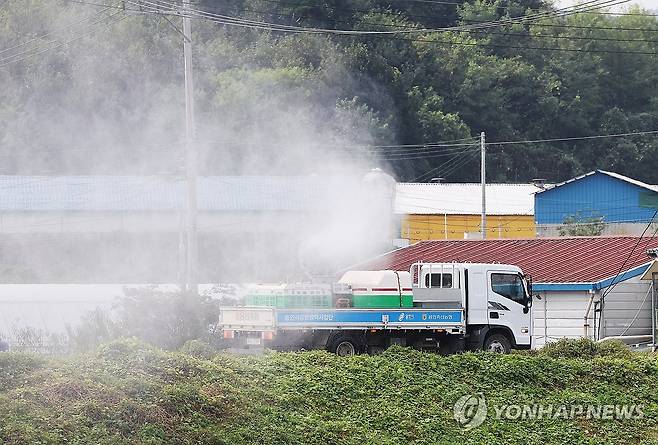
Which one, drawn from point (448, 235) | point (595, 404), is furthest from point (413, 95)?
point (595, 404)

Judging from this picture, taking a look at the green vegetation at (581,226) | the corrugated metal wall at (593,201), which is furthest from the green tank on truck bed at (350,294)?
the corrugated metal wall at (593,201)

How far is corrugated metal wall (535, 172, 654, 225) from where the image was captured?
2282 inches

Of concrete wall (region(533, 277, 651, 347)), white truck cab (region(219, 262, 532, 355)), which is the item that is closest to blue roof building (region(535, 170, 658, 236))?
concrete wall (region(533, 277, 651, 347))

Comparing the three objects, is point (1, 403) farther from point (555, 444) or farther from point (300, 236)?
point (300, 236)

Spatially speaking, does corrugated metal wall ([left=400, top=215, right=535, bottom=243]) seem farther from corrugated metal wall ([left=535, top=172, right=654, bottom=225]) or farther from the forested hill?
the forested hill

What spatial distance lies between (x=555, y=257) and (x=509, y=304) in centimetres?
967

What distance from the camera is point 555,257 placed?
34625 mm

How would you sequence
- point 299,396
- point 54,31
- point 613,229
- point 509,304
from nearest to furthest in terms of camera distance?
point 299,396, point 509,304, point 54,31, point 613,229

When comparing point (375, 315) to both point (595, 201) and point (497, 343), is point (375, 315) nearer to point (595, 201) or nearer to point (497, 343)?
point (497, 343)

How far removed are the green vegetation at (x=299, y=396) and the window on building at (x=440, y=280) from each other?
5020 mm

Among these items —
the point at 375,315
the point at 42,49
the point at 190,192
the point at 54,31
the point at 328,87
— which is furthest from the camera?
the point at 328,87

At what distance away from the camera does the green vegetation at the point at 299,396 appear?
13961 millimetres

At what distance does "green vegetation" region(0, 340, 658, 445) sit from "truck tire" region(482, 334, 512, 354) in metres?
4.35

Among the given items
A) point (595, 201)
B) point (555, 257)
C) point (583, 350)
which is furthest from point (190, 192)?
point (595, 201)
